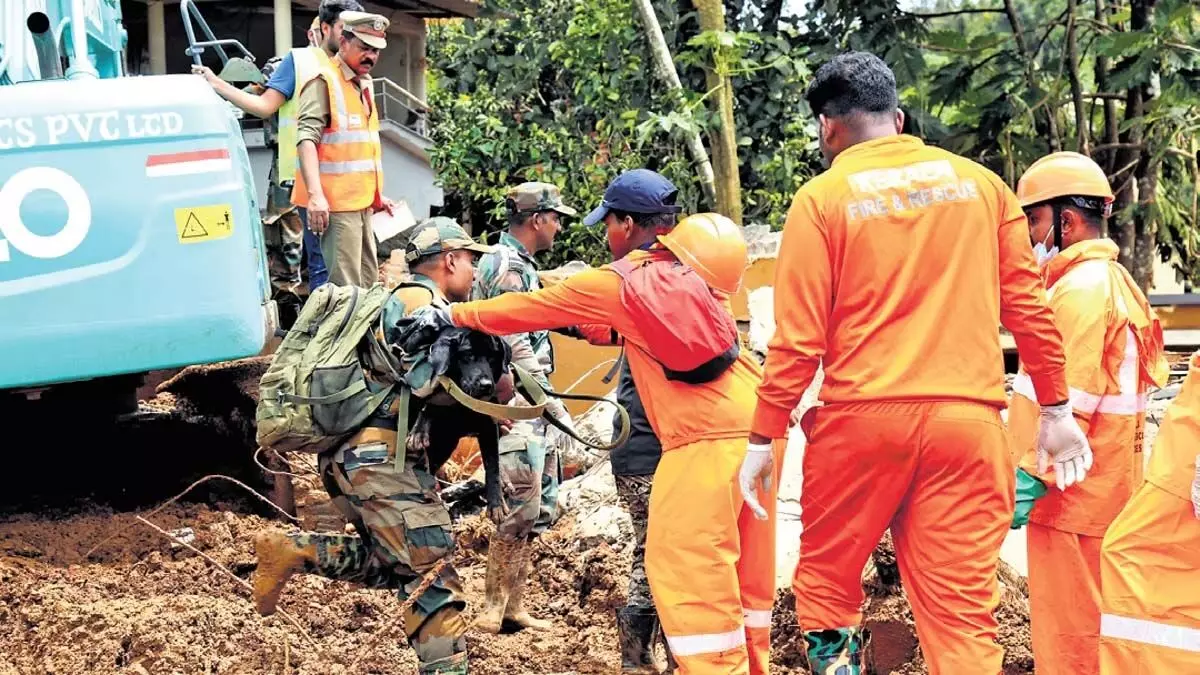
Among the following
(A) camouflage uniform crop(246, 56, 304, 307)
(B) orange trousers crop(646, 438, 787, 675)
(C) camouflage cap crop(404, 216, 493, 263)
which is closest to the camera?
(B) orange trousers crop(646, 438, 787, 675)

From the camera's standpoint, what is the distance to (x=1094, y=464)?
4.84 m

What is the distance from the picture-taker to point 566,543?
788 centimetres

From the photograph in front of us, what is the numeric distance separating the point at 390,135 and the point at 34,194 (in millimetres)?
15191

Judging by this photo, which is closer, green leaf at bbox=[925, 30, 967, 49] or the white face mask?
the white face mask

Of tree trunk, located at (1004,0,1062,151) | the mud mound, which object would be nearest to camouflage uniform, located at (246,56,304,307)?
the mud mound

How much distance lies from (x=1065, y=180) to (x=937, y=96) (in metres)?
7.90

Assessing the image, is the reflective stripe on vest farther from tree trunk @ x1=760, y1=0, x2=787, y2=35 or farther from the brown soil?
tree trunk @ x1=760, y1=0, x2=787, y2=35

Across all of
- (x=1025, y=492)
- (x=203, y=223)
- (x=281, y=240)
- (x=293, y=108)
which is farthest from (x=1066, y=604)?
(x=281, y=240)

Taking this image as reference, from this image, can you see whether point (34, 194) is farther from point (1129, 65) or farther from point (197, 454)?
point (1129, 65)

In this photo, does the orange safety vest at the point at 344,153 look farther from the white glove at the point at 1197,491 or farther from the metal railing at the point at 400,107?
the metal railing at the point at 400,107

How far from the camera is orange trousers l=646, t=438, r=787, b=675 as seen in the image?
4.59 m

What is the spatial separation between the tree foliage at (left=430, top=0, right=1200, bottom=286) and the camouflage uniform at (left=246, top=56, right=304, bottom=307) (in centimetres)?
367

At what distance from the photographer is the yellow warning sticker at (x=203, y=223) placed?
5.77m

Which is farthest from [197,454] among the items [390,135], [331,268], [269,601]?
[390,135]
